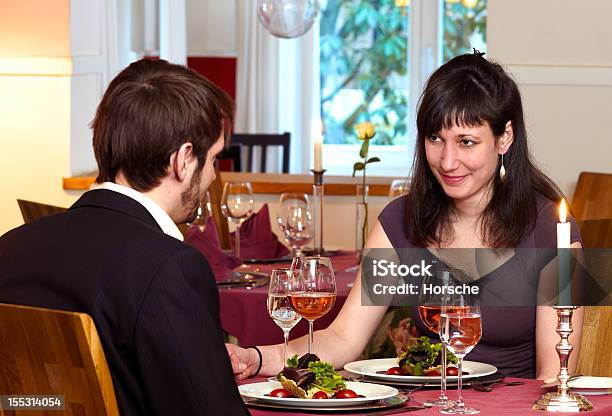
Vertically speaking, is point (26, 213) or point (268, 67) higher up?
point (268, 67)

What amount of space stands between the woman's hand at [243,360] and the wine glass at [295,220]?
1368mm

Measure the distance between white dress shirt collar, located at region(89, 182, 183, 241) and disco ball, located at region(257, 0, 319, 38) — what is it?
15.9 ft

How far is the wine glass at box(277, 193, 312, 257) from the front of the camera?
361cm

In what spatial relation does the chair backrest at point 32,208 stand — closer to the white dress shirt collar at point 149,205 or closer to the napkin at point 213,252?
the napkin at point 213,252

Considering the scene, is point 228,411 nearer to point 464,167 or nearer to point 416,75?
point 464,167

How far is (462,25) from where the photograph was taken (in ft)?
27.8

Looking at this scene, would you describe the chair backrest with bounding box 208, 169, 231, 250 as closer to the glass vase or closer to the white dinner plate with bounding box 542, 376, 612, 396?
the glass vase

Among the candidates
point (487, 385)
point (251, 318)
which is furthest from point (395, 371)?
point (251, 318)

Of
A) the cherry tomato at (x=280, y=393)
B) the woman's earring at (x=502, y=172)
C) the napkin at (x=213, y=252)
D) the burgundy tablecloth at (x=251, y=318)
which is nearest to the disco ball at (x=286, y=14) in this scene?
the napkin at (x=213, y=252)

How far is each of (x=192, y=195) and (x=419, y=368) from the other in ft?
1.84

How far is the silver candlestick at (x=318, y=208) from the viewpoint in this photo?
3.95 metres

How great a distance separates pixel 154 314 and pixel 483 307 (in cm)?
111

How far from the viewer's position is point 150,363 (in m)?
1.55

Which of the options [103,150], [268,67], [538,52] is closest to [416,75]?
[268,67]
